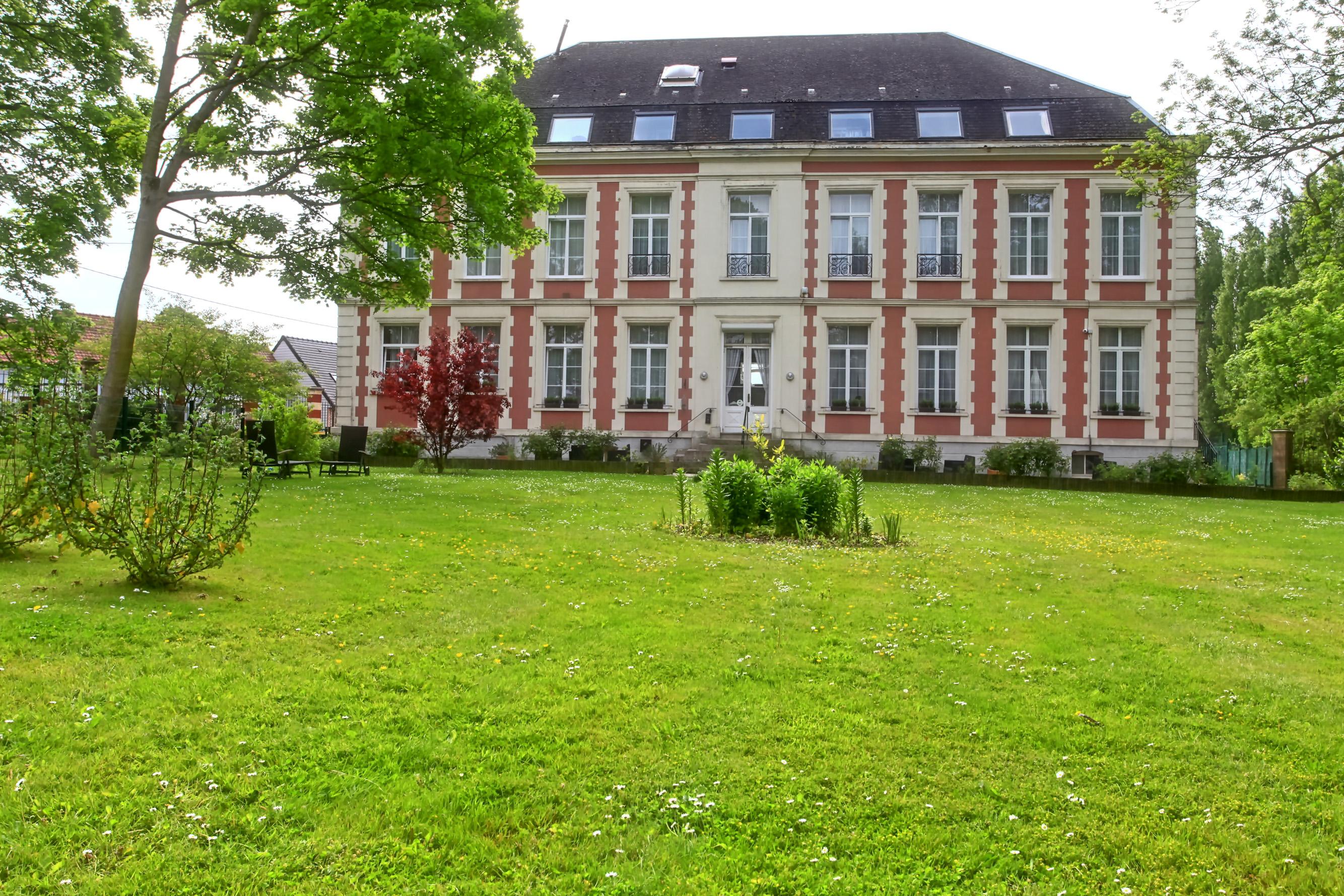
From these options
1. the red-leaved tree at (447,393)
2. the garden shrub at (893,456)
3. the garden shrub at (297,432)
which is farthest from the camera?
the garden shrub at (893,456)


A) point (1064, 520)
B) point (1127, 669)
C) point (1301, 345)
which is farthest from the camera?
point (1301, 345)

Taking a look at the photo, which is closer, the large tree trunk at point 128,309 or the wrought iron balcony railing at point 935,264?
the large tree trunk at point 128,309

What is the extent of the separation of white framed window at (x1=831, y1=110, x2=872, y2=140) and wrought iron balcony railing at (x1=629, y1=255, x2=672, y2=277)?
241 inches

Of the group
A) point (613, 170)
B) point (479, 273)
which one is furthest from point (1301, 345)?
point (479, 273)

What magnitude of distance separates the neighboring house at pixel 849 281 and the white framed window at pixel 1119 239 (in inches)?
2.9

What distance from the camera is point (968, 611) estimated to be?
6.96 meters

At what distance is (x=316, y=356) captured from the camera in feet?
204

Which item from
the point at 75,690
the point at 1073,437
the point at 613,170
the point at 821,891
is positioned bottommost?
the point at 821,891

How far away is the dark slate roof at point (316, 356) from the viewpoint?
5994cm

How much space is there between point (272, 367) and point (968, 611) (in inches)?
1407

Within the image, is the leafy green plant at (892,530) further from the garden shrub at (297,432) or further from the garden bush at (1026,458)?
the garden bush at (1026,458)

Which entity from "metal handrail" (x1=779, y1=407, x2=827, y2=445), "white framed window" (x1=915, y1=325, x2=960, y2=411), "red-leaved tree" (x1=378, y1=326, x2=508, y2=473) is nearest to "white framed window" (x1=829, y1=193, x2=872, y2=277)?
"white framed window" (x1=915, y1=325, x2=960, y2=411)

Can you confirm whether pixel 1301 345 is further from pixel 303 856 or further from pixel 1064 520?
pixel 303 856

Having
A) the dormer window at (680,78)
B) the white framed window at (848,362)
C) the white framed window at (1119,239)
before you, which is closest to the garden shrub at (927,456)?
the white framed window at (848,362)
